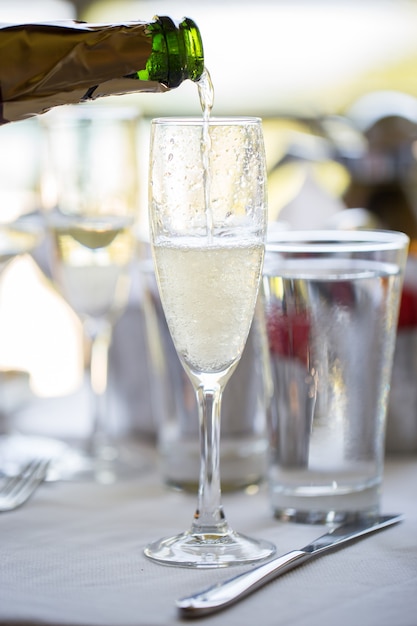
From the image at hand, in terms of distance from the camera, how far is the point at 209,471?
0.71m

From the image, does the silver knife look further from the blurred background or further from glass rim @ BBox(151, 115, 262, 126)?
the blurred background

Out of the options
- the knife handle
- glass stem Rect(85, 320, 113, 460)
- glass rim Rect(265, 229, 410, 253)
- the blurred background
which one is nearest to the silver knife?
the knife handle

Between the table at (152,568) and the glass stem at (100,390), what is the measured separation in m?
0.10

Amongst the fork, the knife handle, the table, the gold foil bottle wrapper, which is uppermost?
the gold foil bottle wrapper

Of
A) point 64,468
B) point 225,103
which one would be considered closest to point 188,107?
point 225,103

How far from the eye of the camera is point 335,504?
29.5 inches

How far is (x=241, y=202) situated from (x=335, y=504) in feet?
0.73

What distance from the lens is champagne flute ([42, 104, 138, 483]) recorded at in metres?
0.96

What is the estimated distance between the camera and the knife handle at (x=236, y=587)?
0.57 metres

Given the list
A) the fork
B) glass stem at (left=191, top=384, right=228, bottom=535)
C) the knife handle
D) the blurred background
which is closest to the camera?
the knife handle

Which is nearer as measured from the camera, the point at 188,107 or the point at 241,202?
the point at 241,202

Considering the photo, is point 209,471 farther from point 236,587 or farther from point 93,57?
point 93,57

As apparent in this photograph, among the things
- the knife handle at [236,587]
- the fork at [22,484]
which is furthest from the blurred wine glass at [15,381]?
the knife handle at [236,587]

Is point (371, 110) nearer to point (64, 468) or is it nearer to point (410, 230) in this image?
point (410, 230)
